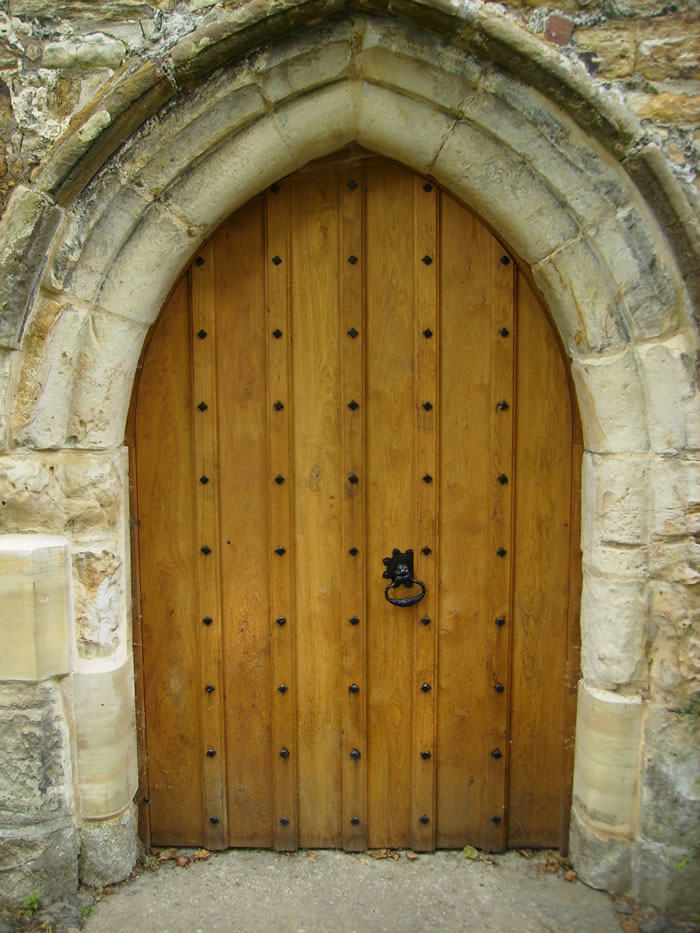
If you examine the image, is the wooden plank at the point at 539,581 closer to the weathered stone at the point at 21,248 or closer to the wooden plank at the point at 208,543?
the wooden plank at the point at 208,543

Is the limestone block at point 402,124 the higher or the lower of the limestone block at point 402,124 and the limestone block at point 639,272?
the higher

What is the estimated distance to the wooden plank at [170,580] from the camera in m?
2.36

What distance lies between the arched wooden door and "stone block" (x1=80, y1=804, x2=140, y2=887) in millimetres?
207

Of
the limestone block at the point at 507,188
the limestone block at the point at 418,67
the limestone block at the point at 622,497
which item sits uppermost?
the limestone block at the point at 418,67

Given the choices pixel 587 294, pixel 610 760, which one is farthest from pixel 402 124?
pixel 610 760

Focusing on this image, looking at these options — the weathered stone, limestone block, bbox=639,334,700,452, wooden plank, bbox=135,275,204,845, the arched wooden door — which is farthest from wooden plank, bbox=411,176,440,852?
the weathered stone

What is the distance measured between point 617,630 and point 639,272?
1.03 meters

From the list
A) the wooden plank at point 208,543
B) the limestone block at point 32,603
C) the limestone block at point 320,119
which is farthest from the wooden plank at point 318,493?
the limestone block at point 32,603

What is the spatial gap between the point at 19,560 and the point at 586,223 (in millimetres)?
1867

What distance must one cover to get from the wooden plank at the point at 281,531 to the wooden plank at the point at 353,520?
173 millimetres

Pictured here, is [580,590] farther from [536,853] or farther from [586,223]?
[586,223]

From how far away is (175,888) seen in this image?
2.30 meters

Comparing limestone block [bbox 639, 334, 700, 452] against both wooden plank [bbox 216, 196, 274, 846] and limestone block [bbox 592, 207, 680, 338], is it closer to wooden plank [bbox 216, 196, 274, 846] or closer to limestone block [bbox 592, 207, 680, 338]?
limestone block [bbox 592, 207, 680, 338]

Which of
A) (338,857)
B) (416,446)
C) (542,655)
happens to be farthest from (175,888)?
(416,446)
